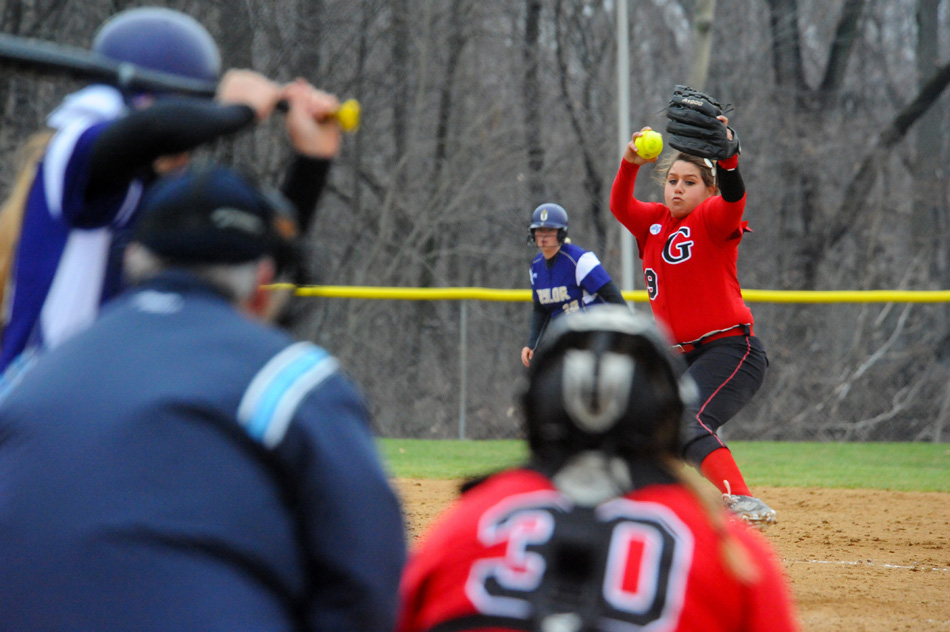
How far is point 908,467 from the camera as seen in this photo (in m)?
10.7

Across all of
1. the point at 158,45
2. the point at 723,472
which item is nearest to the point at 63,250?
the point at 158,45

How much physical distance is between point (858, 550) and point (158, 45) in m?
4.88

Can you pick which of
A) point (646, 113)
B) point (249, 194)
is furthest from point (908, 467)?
point (646, 113)

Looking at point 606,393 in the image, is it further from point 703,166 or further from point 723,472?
point 703,166

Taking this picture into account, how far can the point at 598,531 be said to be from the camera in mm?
1648

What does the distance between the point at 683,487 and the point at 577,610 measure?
30cm

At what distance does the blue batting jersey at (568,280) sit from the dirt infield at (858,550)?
1.89 meters

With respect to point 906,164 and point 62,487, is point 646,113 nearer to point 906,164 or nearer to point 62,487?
point 906,164

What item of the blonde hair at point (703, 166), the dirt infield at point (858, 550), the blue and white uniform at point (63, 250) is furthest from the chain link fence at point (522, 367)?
the blue and white uniform at point (63, 250)

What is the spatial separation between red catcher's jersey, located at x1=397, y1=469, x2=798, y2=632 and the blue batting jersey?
723 centimetres

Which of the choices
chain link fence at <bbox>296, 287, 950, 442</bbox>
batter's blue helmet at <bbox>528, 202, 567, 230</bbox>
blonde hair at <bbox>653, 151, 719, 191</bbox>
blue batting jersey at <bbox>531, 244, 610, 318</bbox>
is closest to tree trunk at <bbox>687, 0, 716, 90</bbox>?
chain link fence at <bbox>296, 287, 950, 442</bbox>

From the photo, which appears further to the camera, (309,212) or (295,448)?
(309,212)

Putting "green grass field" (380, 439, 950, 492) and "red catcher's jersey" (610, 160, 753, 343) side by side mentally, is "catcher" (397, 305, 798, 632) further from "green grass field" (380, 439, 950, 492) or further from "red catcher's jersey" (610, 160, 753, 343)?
"green grass field" (380, 439, 950, 492)

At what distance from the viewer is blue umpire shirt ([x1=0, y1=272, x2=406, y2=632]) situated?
4.71ft
